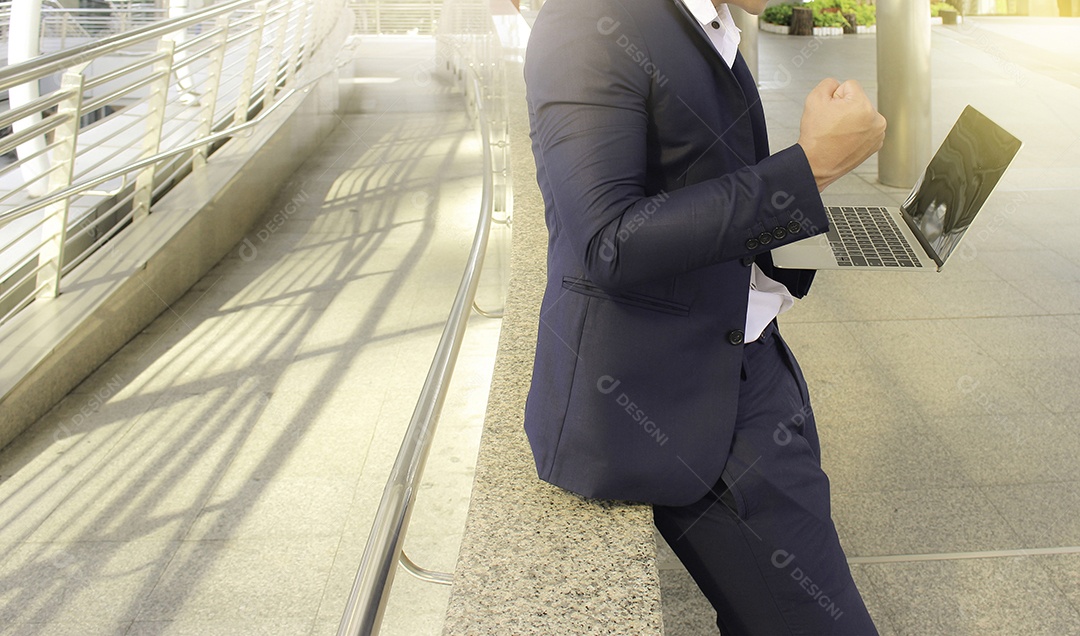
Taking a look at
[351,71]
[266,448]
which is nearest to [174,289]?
[266,448]

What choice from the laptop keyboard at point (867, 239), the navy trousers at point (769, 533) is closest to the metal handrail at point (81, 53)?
the laptop keyboard at point (867, 239)

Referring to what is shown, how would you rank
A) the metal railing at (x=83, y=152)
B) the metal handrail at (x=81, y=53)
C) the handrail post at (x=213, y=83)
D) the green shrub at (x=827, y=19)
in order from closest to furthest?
the metal handrail at (x=81, y=53)
the metal railing at (x=83, y=152)
the handrail post at (x=213, y=83)
the green shrub at (x=827, y=19)

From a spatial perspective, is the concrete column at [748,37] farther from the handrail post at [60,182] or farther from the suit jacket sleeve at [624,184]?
the suit jacket sleeve at [624,184]

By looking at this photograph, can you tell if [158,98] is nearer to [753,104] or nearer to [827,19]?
[753,104]

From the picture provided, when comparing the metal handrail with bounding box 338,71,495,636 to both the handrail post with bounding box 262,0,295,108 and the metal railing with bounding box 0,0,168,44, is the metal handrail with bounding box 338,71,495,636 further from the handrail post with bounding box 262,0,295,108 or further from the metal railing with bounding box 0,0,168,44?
the handrail post with bounding box 262,0,295,108

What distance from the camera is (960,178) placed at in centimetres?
149

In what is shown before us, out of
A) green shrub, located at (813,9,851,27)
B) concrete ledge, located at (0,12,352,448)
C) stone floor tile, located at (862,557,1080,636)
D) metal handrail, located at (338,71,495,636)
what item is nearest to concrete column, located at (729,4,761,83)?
concrete ledge, located at (0,12,352,448)

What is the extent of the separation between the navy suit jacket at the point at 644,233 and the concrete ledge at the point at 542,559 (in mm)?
72

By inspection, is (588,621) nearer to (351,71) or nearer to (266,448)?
(266,448)

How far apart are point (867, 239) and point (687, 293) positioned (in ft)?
2.04

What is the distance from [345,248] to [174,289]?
1877 millimetres

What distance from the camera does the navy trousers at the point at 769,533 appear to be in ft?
3.67

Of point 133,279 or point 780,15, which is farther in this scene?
point 780,15

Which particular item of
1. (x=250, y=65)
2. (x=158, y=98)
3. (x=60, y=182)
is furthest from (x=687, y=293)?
(x=250, y=65)
